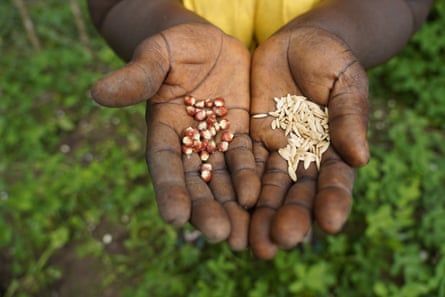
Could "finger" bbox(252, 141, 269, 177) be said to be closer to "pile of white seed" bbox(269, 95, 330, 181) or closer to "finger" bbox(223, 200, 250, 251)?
"pile of white seed" bbox(269, 95, 330, 181)

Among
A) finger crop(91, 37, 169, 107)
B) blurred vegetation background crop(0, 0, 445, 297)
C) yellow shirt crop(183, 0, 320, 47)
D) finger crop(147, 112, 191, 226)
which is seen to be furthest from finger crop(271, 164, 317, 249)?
blurred vegetation background crop(0, 0, 445, 297)

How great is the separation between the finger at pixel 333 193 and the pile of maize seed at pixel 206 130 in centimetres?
39

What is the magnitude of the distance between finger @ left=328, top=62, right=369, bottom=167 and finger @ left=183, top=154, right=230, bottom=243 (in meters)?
0.42

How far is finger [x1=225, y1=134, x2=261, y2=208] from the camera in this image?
4.78 feet

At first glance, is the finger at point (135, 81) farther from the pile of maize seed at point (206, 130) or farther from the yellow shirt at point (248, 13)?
the yellow shirt at point (248, 13)

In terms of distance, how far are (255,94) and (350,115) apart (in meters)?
0.49

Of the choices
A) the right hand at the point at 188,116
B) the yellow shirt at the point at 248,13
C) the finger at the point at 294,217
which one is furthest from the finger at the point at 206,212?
the yellow shirt at the point at 248,13

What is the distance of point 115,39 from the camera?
2.10m

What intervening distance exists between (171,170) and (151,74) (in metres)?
0.32

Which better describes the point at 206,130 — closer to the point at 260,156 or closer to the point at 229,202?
the point at 260,156

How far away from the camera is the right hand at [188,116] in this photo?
1.40 metres

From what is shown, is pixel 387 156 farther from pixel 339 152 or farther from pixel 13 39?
pixel 13 39

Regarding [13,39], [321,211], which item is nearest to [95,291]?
[321,211]

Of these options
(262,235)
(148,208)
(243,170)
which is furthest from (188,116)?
(148,208)
